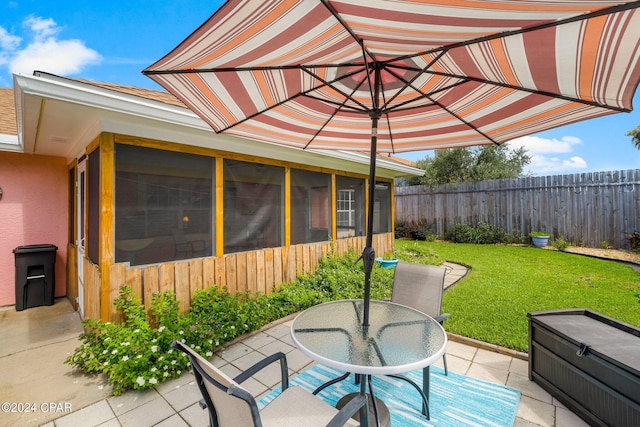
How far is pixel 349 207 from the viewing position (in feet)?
21.2

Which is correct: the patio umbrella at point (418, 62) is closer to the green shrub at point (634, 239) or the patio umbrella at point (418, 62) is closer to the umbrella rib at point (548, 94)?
the umbrella rib at point (548, 94)

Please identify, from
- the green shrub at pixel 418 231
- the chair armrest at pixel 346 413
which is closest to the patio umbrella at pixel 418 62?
the chair armrest at pixel 346 413

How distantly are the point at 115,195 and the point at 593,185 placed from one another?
37.5 feet

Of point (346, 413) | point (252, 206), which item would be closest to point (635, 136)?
point (252, 206)

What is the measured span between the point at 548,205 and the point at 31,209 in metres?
12.9

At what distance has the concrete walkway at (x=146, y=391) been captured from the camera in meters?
2.18

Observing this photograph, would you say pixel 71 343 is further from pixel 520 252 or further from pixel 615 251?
pixel 615 251

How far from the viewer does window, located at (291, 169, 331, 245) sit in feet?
16.8

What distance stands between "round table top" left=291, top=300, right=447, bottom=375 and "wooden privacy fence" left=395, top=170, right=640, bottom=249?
30.2ft

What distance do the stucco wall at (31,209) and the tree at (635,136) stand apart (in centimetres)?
1488

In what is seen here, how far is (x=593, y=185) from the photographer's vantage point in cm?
Answer: 822

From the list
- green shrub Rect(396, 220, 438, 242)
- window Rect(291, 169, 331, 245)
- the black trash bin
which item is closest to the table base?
window Rect(291, 169, 331, 245)

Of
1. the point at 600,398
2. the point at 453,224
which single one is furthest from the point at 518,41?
the point at 453,224

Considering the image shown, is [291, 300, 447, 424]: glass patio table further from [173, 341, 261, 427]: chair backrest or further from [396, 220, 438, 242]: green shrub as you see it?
[396, 220, 438, 242]: green shrub
